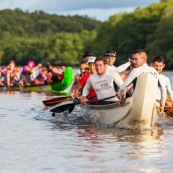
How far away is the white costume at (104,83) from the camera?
1502 centimetres

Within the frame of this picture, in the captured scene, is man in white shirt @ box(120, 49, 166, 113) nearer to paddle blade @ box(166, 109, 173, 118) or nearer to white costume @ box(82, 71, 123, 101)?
white costume @ box(82, 71, 123, 101)

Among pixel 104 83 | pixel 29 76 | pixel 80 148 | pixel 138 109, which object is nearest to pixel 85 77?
pixel 104 83

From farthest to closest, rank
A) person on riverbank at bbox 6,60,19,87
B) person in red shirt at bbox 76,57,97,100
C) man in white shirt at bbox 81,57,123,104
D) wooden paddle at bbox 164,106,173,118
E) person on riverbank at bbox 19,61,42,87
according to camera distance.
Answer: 1. person on riverbank at bbox 6,60,19,87
2. person on riverbank at bbox 19,61,42,87
3. person in red shirt at bbox 76,57,97,100
4. wooden paddle at bbox 164,106,173,118
5. man in white shirt at bbox 81,57,123,104

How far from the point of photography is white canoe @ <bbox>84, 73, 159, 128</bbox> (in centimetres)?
1373

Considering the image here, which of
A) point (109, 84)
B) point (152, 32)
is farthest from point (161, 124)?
point (152, 32)

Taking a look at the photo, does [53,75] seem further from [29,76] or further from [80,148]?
[80,148]

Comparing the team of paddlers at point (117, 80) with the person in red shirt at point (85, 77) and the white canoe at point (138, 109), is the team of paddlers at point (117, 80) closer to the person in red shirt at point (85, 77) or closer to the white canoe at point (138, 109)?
the person in red shirt at point (85, 77)

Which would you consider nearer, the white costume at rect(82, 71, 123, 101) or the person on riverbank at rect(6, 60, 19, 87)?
the white costume at rect(82, 71, 123, 101)

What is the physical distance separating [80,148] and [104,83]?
360cm

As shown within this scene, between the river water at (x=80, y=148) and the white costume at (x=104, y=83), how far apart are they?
0.80 m

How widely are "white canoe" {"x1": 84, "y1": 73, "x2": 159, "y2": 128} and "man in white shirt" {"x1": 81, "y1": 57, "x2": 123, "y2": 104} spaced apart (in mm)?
387

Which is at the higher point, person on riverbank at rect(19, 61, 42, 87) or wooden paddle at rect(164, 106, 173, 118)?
person on riverbank at rect(19, 61, 42, 87)

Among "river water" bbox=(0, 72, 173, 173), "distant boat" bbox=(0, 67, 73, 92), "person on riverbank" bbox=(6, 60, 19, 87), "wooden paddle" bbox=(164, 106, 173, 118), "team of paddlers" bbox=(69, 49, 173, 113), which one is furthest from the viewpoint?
"person on riverbank" bbox=(6, 60, 19, 87)

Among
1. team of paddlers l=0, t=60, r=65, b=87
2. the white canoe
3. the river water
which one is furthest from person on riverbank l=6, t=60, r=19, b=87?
the white canoe
